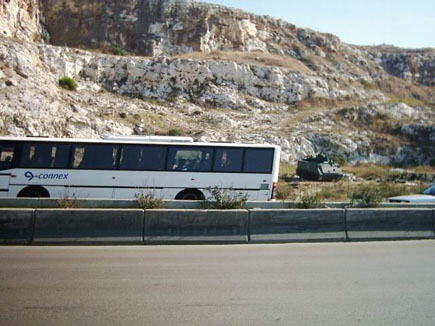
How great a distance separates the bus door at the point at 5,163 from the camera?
15195mm

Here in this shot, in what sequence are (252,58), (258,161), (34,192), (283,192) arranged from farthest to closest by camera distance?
(252,58)
(283,192)
(258,161)
(34,192)

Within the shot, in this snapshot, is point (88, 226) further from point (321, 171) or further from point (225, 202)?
point (321, 171)

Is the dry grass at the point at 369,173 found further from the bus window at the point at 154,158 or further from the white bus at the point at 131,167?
the bus window at the point at 154,158

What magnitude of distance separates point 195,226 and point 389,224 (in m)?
4.84

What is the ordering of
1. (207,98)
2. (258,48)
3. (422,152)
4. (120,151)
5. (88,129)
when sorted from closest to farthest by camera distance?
(120,151) < (88,129) < (422,152) < (207,98) < (258,48)

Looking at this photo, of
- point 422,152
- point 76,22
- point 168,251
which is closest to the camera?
point 168,251

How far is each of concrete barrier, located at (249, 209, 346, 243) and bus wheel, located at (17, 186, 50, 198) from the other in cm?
860

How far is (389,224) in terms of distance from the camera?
10.8m

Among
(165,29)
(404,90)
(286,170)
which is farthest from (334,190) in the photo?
(404,90)

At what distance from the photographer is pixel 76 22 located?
2173 inches

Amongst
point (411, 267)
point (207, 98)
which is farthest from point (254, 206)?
point (207, 98)

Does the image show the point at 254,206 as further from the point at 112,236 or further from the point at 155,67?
the point at 155,67

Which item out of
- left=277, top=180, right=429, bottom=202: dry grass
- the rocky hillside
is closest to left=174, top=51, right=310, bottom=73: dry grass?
the rocky hillside

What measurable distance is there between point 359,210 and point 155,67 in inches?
1538
